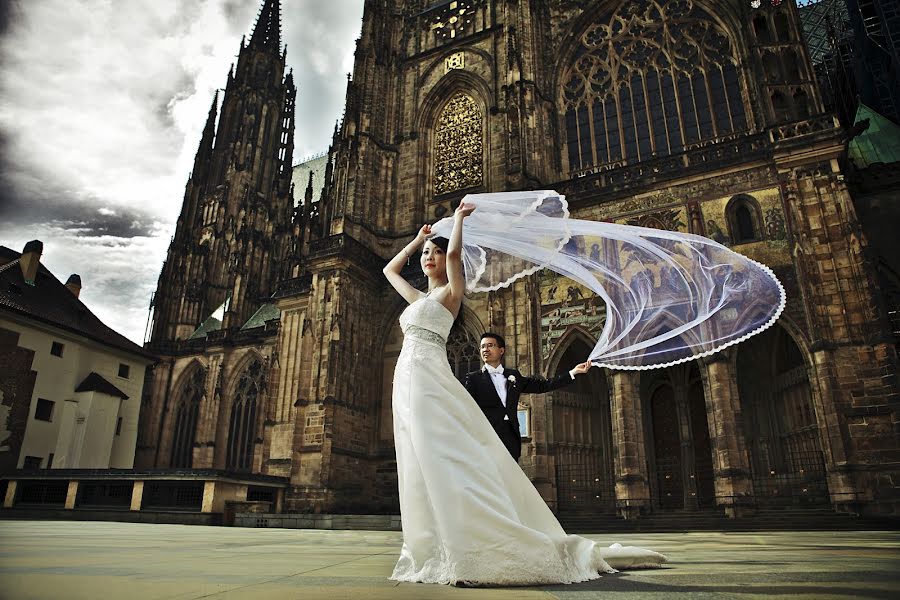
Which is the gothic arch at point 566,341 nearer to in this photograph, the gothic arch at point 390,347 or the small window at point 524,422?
the small window at point 524,422

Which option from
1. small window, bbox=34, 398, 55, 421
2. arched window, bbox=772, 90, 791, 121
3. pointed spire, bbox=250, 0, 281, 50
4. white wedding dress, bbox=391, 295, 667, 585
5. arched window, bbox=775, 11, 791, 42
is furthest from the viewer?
pointed spire, bbox=250, 0, 281, 50

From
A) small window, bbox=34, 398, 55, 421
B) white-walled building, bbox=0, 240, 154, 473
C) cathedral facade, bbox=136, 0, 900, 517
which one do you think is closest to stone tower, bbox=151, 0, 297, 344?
white-walled building, bbox=0, 240, 154, 473

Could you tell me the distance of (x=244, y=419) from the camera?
24.8 metres

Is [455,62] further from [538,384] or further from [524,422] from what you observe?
[538,384]

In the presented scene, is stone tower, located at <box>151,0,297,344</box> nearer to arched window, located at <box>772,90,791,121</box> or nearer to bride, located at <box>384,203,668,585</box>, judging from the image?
arched window, located at <box>772,90,791,121</box>

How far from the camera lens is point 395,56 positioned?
22.4 metres

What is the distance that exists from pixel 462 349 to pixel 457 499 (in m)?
14.6

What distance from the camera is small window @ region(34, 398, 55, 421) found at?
747 inches

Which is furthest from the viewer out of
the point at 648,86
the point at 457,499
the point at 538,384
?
the point at 648,86

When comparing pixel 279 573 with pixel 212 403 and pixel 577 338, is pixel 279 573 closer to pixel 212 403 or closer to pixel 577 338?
pixel 577 338

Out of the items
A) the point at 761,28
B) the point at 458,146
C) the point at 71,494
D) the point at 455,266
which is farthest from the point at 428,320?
the point at 458,146

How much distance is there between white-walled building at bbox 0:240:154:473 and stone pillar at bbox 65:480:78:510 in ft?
11.4

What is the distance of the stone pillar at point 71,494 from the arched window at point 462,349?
10739mm

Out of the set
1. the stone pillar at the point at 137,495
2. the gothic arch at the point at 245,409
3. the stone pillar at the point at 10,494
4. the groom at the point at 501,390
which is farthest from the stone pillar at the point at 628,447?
the stone pillar at the point at 10,494
